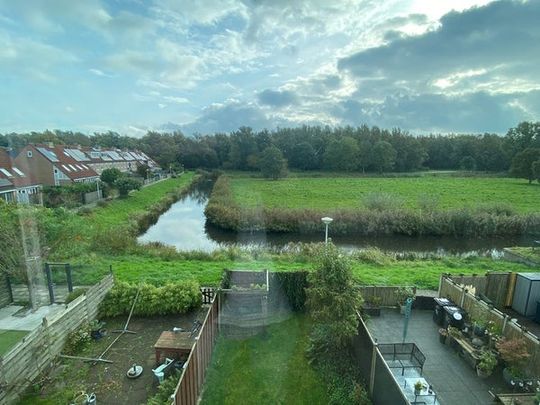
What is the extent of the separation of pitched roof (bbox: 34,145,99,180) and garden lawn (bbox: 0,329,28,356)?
28.9 meters

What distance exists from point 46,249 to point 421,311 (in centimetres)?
1204

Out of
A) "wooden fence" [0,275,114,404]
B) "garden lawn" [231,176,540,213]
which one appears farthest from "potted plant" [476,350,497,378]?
"garden lawn" [231,176,540,213]

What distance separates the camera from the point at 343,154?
60.6 metres

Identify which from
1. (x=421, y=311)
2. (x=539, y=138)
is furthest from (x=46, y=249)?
(x=539, y=138)

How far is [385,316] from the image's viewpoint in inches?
371

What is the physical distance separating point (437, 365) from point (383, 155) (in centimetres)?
5665

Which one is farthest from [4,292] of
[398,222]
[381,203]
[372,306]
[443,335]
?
[381,203]

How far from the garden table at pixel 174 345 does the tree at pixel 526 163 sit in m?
52.2

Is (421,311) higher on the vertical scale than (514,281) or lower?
lower

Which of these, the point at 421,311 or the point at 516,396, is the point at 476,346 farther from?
the point at 421,311

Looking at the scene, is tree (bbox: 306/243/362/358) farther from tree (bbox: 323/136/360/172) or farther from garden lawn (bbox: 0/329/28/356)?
tree (bbox: 323/136/360/172)

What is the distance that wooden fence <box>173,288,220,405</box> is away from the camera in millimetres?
5430

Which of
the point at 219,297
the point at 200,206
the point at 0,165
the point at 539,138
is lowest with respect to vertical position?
the point at 200,206

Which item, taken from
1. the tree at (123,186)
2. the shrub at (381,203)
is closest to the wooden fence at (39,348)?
the shrub at (381,203)
